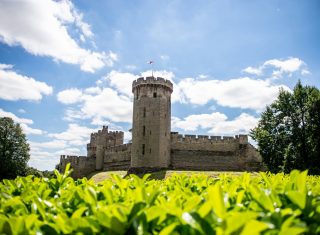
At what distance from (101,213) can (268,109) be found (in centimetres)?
3875

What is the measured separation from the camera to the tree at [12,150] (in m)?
45.8

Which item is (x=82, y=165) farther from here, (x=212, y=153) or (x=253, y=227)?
(x=253, y=227)

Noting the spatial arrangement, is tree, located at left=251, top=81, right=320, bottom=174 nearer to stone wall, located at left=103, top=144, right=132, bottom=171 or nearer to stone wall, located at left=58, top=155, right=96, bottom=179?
stone wall, located at left=103, top=144, right=132, bottom=171

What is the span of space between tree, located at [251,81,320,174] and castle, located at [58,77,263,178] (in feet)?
30.0

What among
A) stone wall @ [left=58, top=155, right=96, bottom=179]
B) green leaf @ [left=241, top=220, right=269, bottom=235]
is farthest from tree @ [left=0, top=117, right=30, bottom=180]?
green leaf @ [left=241, top=220, right=269, bottom=235]

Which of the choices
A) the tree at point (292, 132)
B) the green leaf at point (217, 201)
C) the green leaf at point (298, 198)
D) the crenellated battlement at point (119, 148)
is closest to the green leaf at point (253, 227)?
the green leaf at point (217, 201)

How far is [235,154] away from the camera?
1825 inches

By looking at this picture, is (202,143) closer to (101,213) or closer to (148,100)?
(148,100)

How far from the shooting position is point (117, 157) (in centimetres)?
5284

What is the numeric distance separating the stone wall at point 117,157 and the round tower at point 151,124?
7753mm

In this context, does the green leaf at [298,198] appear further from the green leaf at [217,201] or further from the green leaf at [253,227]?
the green leaf at [253,227]

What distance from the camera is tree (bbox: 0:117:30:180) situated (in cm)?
4575

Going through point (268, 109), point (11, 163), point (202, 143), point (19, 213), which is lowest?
point (19, 213)

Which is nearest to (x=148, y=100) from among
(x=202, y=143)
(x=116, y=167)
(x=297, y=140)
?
(x=202, y=143)
